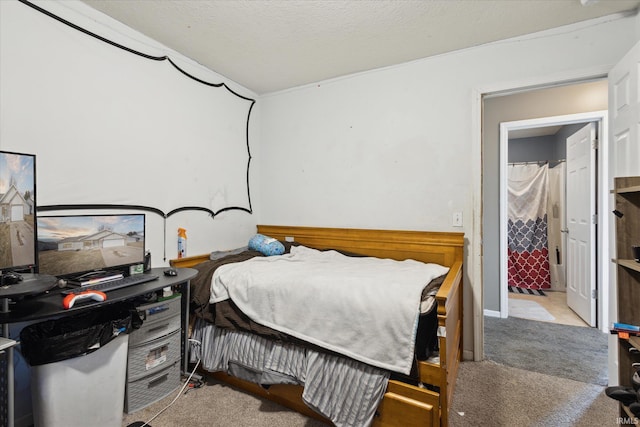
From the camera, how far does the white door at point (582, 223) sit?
2855 millimetres

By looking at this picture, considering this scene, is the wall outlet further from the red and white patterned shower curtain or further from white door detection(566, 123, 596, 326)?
the red and white patterned shower curtain

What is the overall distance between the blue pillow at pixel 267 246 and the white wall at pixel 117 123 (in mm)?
292

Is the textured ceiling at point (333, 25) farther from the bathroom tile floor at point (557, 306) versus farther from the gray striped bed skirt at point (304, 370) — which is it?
the bathroom tile floor at point (557, 306)

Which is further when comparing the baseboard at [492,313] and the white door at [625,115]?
the baseboard at [492,313]

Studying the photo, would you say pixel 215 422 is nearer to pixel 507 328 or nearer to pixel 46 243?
pixel 46 243

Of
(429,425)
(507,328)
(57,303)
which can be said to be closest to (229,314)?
(57,303)

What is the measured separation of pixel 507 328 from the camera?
9.35 ft

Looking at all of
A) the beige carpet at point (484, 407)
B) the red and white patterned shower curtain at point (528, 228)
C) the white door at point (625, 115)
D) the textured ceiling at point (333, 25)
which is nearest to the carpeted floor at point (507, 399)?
the beige carpet at point (484, 407)

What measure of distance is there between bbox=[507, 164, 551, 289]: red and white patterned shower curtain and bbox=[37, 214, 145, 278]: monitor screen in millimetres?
4550

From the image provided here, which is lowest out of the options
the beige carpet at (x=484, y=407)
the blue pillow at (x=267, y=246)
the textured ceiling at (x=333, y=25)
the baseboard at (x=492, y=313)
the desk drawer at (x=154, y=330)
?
the beige carpet at (x=484, y=407)

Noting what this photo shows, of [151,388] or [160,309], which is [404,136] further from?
[151,388]

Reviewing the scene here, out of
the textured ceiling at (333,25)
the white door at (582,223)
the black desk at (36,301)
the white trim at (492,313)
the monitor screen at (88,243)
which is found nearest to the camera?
the black desk at (36,301)

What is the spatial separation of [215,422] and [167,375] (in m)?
0.45

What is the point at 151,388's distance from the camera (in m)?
1.74
